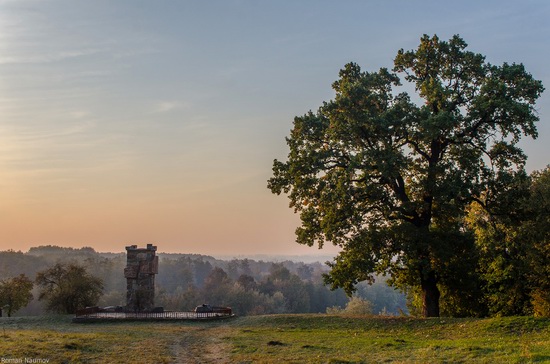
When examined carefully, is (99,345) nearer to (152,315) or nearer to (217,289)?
(152,315)

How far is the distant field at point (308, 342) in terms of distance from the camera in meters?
18.5

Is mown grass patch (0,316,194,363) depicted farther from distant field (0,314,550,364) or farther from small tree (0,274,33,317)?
small tree (0,274,33,317)

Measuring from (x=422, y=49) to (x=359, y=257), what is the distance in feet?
47.3

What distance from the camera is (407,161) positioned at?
3031 centimetres

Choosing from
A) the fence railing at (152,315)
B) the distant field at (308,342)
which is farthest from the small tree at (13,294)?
the distant field at (308,342)

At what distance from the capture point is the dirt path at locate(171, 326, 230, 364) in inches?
801

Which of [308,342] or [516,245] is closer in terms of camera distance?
[308,342]

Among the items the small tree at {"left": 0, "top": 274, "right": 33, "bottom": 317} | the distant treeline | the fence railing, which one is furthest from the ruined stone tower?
the distant treeline

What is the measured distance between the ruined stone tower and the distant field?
877 cm

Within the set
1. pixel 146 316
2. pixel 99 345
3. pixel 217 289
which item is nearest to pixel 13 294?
pixel 146 316

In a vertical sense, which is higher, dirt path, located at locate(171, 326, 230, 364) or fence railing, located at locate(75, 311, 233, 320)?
fence railing, located at locate(75, 311, 233, 320)

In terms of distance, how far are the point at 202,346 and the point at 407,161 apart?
1600cm

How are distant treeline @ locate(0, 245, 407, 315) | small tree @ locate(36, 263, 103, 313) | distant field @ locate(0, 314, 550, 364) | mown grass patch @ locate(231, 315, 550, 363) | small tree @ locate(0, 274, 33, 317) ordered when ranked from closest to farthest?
mown grass patch @ locate(231, 315, 550, 363), distant field @ locate(0, 314, 550, 364), small tree @ locate(36, 263, 103, 313), small tree @ locate(0, 274, 33, 317), distant treeline @ locate(0, 245, 407, 315)

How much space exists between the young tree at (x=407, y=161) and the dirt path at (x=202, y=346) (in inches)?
323
